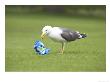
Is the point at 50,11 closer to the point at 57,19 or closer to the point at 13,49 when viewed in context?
the point at 57,19

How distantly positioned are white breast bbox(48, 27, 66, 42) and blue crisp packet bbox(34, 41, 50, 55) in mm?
59

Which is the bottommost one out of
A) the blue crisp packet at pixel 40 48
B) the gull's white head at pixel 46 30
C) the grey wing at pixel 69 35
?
the blue crisp packet at pixel 40 48

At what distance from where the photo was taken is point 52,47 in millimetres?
2789

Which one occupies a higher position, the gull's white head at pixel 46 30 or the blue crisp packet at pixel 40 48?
the gull's white head at pixel 46 30

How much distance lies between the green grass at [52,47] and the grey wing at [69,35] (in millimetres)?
24

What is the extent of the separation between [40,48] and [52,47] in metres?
0.06

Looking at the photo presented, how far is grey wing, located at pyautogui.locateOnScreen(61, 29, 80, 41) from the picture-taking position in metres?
2.78

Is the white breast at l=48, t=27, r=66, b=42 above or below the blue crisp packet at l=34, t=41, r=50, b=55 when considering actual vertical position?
above

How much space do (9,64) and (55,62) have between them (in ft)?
0.70

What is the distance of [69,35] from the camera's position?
2779mm

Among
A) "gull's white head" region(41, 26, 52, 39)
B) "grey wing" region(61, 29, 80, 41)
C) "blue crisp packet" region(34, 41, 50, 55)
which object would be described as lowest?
"blue crisp packet" region(34, 41, 50, 55)

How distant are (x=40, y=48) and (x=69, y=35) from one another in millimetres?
148

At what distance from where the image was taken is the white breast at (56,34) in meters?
2.77
